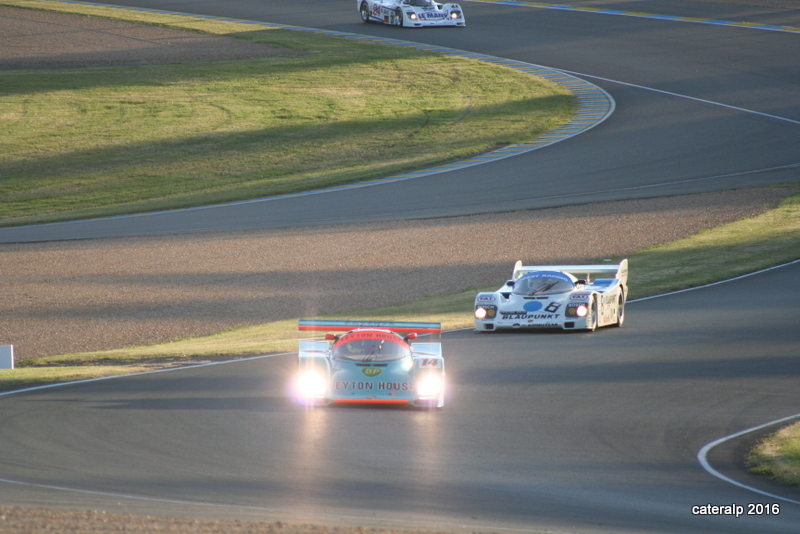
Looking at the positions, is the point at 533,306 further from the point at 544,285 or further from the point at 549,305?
the point at 544,285

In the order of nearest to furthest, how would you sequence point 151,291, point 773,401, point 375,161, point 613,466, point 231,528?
point 231,528 → point 613,466 → point 773,401 → point 151,291 → point 375,161

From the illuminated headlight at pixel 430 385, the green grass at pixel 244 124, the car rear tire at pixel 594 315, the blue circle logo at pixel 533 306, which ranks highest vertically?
the green grass at pixel 244 124

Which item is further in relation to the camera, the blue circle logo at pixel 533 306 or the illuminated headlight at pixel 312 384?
the blue circle logo at pixel 533 306

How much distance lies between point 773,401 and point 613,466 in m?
4.29

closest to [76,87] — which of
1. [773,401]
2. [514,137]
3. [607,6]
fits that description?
[514,137]

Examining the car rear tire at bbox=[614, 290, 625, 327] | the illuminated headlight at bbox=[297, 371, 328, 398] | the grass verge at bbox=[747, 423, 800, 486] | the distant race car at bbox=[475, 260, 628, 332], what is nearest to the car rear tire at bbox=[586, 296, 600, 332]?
the distant race car at bbox=[475, 260, 628, 332]

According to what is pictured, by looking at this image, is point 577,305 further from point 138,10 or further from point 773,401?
point 138,10

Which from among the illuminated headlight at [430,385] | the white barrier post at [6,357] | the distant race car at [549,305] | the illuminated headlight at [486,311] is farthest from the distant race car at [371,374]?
the white barrier post at [6,357]

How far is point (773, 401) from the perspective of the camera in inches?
568

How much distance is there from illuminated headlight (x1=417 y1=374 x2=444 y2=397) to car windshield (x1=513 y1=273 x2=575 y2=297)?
6.01 metres

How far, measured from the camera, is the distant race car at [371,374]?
14.1 meters

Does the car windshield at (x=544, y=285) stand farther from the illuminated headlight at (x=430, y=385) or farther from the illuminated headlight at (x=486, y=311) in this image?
the illuminated headlight at (x=430, y=385)

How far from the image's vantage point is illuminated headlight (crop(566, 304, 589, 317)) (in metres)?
19.3

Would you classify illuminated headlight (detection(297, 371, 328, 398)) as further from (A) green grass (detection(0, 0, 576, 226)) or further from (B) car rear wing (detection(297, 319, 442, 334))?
(A) green grass (detection(0, 0, 576, 226))
